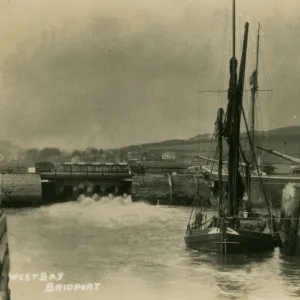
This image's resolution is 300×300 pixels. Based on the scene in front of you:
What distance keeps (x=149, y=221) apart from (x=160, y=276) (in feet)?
23.1

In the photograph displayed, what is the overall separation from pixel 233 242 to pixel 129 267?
2.45m

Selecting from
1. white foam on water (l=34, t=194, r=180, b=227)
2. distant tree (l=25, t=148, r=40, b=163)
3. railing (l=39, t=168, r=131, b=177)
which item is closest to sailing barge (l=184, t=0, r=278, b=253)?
distant tree (l=25, t=148, r=40, b=163)

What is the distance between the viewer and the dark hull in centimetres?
1184

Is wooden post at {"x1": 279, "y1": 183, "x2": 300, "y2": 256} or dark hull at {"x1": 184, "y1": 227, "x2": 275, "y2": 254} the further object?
dark hull at {"x1": 184, "y1": 227, "x2": 275, "y2": 254}

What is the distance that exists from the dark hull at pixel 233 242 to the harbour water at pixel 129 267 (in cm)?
21

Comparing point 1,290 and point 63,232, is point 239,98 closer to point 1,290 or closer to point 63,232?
point 63,232

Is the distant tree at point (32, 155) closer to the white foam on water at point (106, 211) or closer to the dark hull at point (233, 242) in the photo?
the white foam on water at point (106, 211)

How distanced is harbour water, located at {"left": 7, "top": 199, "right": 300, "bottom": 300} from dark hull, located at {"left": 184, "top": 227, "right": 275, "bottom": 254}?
0.21 meters

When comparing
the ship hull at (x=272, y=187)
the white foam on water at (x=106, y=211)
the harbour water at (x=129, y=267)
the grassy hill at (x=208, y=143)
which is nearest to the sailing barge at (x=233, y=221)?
the harbour water at (x=129, y=267)

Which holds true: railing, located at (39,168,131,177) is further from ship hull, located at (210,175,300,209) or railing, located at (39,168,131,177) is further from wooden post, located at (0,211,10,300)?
wooden post, located at (0,211,10,300)

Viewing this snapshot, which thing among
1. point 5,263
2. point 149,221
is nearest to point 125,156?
point 149,221

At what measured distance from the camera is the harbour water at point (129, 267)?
27.5 ft

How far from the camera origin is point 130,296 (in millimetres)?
8336

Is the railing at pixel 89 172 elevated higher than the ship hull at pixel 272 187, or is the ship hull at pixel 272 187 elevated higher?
the railing at pixel 89 172
